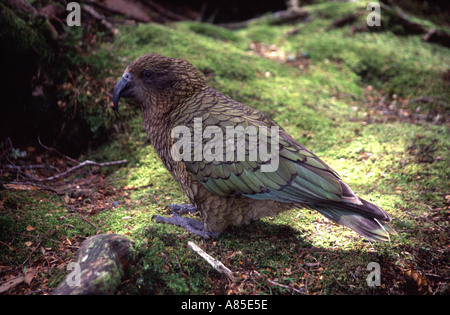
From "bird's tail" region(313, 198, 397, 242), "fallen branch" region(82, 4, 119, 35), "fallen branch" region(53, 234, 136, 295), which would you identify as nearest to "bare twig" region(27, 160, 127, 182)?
"fallen branch" region(53, 234, 136, 295)

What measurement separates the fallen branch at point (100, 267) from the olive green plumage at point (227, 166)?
0.83 m

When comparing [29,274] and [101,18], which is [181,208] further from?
[101,18]

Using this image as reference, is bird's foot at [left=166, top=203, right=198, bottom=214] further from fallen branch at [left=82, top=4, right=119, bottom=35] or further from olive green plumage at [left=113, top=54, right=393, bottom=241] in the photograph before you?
fallen branch at [left=82, top=4, right=119, bottom=35]

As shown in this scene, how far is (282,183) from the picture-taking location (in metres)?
3.17

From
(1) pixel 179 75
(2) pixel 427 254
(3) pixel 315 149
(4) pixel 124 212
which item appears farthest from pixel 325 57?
(4) pixel 124 212

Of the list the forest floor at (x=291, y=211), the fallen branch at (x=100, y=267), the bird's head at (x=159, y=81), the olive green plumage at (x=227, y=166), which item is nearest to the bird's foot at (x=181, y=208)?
the olive green plumage at (x=227, y=166)

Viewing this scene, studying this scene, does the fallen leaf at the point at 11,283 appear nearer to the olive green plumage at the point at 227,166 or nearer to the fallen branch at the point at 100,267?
the fallen branch at the point at 100,267

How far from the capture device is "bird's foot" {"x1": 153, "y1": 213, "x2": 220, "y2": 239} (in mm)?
3508

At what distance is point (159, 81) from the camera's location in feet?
12.5

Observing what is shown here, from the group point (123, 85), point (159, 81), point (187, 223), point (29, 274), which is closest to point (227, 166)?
point (187, 223)

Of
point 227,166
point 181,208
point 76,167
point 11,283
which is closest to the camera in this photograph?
point 11,283

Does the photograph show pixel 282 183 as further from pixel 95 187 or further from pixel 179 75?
pixel 95 187

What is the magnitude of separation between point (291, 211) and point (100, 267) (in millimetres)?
2427

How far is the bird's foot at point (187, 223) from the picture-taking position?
351cm
